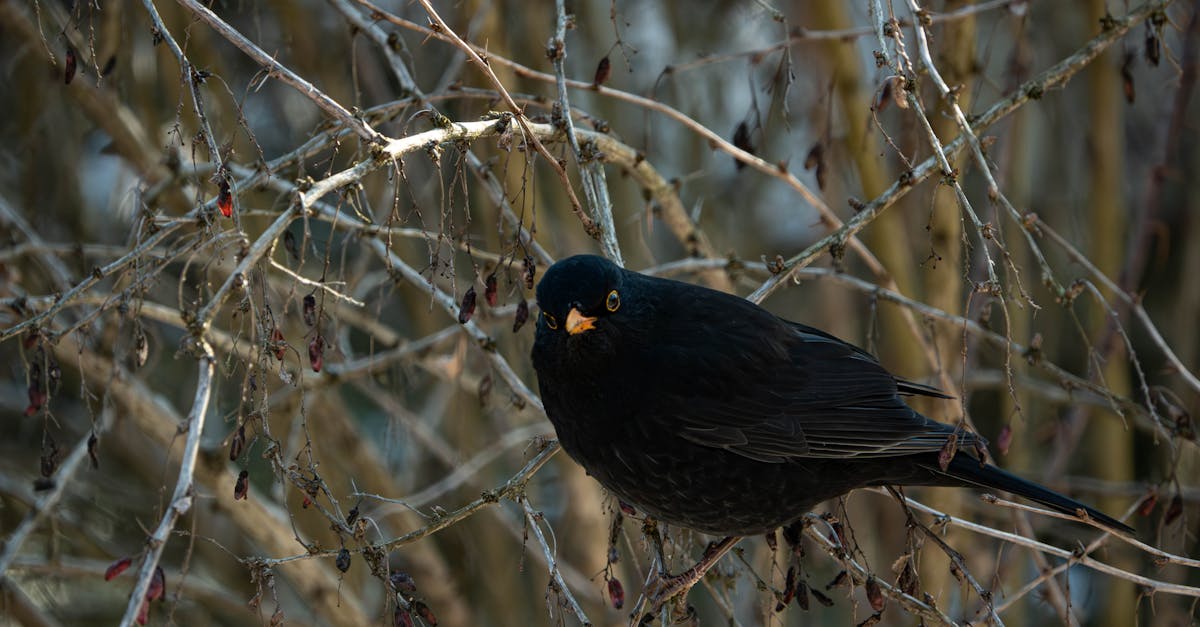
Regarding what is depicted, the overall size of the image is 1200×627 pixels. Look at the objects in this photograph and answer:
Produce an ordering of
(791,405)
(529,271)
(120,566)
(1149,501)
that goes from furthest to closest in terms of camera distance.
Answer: (791,405)
(1149,501)
(529,271)
(120,566)

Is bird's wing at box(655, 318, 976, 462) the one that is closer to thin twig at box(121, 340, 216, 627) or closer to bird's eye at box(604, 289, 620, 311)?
bird's eye at box(604, 289, 620, 311)

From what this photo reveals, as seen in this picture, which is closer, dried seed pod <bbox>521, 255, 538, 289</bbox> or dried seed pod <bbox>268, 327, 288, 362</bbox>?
dried seed pod <bbox>268, 327, 288, 362</bbox>

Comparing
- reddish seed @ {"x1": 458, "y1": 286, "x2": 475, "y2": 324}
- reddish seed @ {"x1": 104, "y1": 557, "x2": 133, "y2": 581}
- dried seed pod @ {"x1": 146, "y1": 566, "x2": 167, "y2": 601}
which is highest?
reddish seed @ {"x1": 458, "y1": 286, "x2": 475, "y2": 324}

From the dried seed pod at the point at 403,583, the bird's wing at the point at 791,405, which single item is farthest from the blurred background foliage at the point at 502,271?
the bird's wing at the point at 791,405

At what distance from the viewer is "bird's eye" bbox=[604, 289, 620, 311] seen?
9.77 ft

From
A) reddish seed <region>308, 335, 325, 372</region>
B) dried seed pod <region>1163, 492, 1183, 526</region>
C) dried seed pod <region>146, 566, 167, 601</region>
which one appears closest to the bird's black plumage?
dried seed pod <region>1163, 492, 1183, 526</region>

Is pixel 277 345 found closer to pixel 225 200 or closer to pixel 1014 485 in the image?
pixel 225 200

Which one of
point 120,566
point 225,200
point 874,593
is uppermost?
point 225,200

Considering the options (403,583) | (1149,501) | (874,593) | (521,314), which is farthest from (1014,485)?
(403,583)

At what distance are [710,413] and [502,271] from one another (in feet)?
2.24

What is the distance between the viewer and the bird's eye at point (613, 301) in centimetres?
298

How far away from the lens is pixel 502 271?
287 centimetres

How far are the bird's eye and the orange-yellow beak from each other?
61 millimetres

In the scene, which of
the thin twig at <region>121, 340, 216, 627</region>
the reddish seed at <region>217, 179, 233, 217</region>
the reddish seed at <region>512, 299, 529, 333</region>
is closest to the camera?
the thin twig at <region>121, 340, 216, 627</region>
